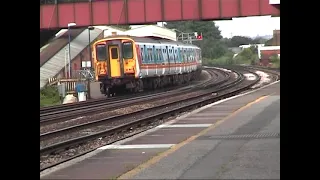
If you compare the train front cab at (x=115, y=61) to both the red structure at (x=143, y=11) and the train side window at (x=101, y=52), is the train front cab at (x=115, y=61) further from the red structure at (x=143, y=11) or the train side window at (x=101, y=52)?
the red structure at (x=143, y=11)

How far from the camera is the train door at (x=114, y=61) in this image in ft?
98.2

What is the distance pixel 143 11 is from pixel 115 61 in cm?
556

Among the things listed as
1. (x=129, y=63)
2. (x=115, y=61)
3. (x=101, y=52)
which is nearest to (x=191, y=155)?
(x=129, y=63)

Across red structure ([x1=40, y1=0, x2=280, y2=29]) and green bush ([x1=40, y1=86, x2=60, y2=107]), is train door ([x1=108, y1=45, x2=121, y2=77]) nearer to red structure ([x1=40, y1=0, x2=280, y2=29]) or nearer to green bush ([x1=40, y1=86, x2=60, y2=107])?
red structure ([x1=40, y1=0, x2=280, y2=29])

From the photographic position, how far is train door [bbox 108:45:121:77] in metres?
29.9

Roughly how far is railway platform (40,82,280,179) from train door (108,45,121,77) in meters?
17.6

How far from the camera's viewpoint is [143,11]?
34.1 metres

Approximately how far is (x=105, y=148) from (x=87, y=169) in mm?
2196

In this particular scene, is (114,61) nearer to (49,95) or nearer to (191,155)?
(49,95)

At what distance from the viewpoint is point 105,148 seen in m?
9.72

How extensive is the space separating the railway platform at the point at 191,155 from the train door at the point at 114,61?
57.9 feet

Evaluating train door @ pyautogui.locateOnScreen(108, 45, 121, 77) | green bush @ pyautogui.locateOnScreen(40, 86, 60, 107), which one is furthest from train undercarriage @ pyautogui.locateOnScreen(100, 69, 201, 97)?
green bush @ pyautogui.locateOnScreen(40, 86, 60, 107)

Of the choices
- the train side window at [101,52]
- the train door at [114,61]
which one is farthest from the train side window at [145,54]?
the train side window at [101,52]
